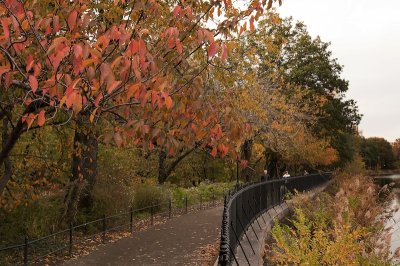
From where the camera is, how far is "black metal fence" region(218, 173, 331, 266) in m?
7.21

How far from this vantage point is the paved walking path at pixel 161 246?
11000mm

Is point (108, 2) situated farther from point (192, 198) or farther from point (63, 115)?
point (192, 198)

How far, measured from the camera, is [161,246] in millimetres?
12695

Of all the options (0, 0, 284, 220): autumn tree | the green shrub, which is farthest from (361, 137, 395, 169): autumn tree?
(0, 0, 284, 220): autumn tree

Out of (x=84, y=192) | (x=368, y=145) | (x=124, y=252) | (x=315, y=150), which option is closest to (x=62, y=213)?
(x=84, y=192)

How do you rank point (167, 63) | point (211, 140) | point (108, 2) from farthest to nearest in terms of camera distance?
point (108, 2)
point (211, 140)
point (167, 63)

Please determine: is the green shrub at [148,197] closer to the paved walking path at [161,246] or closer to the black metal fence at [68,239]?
the black metal fence at [68,239]

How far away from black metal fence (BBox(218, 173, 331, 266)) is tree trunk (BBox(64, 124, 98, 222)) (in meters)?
4.73

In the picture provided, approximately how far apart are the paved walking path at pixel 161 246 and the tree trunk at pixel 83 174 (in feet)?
6.34

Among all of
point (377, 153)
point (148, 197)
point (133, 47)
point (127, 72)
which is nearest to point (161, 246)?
point (148, 197)

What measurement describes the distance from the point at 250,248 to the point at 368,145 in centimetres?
12925

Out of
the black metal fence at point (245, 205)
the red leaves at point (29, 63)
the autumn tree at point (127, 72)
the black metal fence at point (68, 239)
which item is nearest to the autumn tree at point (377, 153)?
the black metal fence at point (245, 205)

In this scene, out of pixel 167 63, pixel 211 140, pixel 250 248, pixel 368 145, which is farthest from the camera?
pixel 368 145

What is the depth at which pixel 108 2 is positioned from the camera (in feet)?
33.2
